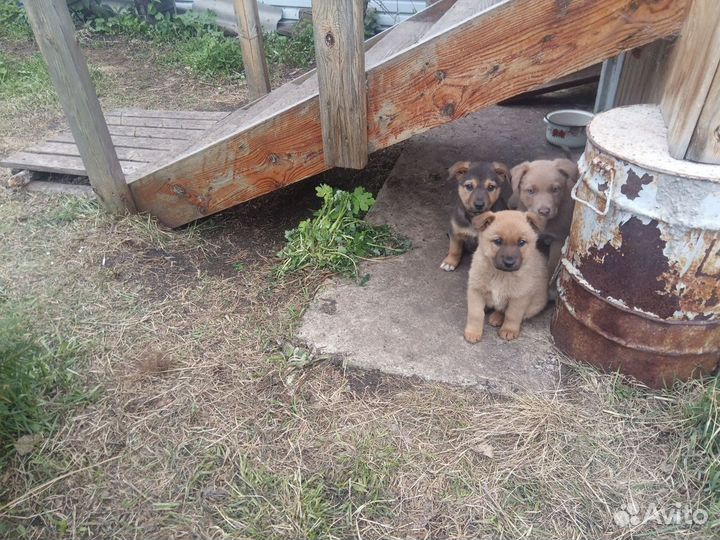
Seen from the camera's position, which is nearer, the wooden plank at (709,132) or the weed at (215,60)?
the wooden plank at (709,132)

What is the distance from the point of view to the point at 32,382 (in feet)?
9.62

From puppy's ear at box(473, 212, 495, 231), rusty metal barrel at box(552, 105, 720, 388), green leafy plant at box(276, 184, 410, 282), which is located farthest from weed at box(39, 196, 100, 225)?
rusty metal barrel at box(552, 105, 720, 388)

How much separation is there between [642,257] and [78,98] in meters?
3.82

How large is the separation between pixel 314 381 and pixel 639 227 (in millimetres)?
1841

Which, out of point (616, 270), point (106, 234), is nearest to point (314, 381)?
point (616, 270)

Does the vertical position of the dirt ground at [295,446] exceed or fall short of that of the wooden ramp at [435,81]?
it falls short

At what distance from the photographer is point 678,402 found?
2871 millimetres

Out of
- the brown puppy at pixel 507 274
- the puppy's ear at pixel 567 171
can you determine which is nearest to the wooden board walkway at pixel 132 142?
the brown puppy at pixel 507 274

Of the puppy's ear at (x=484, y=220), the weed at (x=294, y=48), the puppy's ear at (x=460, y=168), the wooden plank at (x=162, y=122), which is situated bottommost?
the weed at (x=294, y=48)

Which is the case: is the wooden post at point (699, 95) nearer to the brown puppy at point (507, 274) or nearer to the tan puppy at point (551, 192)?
the brown puppy at point (507, 274)

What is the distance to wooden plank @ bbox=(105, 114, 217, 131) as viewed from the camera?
5.94m

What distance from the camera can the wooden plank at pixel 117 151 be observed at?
5328 millimetres

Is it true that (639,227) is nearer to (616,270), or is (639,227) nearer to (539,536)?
(616,270)

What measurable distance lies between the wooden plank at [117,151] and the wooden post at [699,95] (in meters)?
4.37
